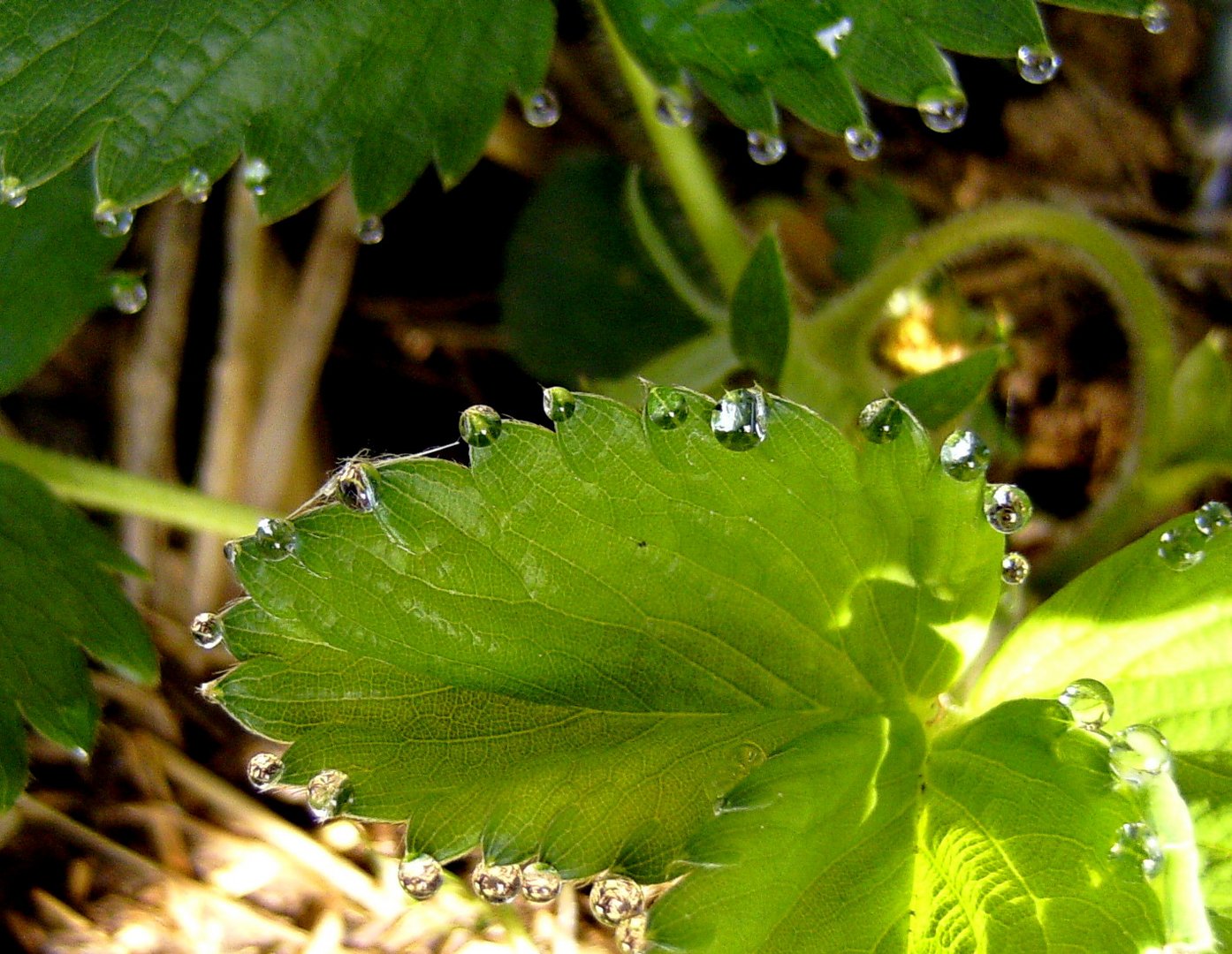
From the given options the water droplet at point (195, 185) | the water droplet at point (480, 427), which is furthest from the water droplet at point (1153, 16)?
the water droplet at point (195, 185)

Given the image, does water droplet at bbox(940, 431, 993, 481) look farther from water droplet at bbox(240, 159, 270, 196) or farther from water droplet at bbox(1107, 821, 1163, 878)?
water droplet at bbox(240, 159, 270, 196)

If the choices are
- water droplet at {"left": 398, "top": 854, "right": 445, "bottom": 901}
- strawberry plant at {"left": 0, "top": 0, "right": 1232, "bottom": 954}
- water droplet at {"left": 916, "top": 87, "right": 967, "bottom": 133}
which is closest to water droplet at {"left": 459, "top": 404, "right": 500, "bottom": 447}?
strawberry plant at {"left": 0, "top": 0, "right": 1232, "bottom": 954}

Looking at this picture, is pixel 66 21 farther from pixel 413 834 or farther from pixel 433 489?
pixel 413 834

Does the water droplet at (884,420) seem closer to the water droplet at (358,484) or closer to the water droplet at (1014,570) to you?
the water droplet at (1014,570)

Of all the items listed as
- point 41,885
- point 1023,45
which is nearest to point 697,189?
point 1023,45

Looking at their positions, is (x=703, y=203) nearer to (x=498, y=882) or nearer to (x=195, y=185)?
(x=195, y=185)
